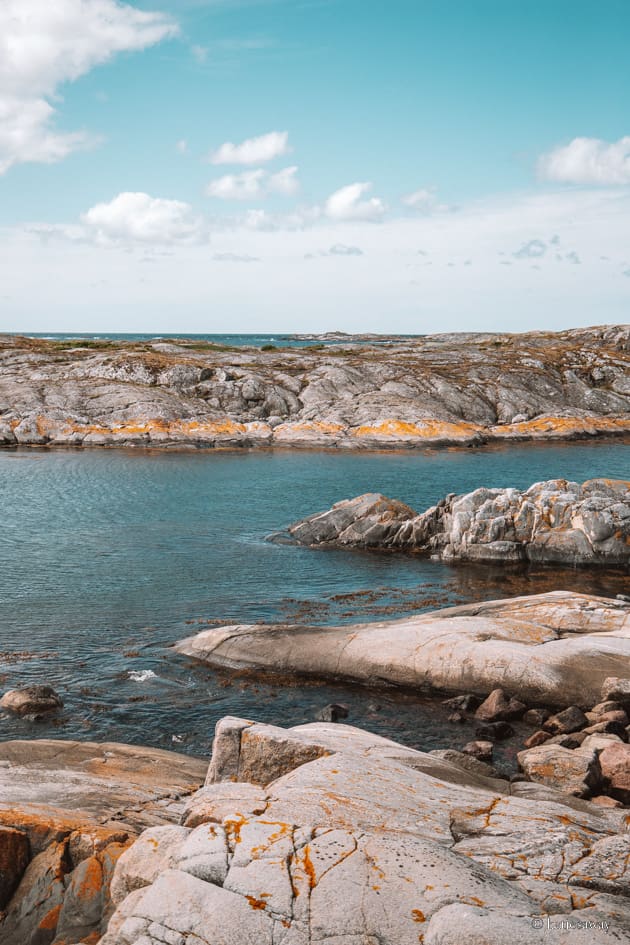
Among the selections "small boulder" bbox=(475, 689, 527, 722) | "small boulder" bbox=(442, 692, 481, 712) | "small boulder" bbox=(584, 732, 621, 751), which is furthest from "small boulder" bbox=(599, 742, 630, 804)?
"small boulder" bbox=(442, 692, 481, 712)

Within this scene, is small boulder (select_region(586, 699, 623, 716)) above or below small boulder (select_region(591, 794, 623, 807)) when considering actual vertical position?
below

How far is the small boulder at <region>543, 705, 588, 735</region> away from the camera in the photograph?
22.5 meters

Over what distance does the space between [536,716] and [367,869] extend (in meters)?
15.5

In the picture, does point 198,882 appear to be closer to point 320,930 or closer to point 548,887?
point 320,930

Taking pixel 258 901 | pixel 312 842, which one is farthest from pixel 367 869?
pixel 258 901

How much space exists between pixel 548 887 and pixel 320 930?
3491 mm

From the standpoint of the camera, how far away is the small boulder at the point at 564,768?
58.2 ft

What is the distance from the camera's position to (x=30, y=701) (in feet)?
77.6

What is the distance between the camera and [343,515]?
50.8m

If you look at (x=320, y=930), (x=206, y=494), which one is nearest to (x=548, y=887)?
(x=320, y=930)

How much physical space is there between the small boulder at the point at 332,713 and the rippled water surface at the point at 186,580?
0.34 meters

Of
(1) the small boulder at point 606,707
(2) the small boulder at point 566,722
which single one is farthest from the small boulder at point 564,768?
(1) the small boulder at point 606,707

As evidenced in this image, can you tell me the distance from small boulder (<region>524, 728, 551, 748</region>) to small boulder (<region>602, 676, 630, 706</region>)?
122 inches

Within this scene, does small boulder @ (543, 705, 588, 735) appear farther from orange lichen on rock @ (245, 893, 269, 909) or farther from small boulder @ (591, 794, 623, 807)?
orange lichen on rock @ (245, 893, 269, 909)
